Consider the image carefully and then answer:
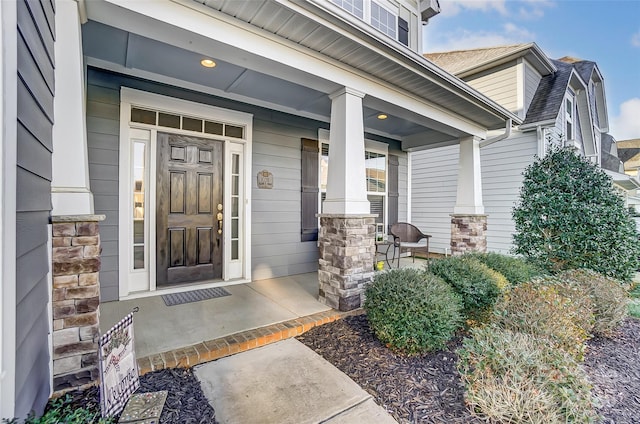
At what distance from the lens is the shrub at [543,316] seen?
213cm

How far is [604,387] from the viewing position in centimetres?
208

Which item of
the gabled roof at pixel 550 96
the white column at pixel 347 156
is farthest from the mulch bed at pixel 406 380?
the gabled roof at pixel 550 96

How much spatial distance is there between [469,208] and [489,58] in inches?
171

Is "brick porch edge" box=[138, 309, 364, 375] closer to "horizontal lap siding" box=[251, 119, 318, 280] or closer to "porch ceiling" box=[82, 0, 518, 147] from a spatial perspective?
"horizontal lap siding" box=[251, 119, 318, 280]

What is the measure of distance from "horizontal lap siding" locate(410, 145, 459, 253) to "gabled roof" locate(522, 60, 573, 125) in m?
1.68

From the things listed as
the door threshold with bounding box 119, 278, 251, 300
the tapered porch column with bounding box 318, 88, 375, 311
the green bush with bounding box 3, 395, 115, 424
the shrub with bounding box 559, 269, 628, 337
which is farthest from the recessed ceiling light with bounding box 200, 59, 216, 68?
the shrub with bounding box 559, 269, 628, 337

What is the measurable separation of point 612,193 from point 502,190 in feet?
7.31

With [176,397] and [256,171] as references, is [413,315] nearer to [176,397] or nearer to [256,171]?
[176,397]

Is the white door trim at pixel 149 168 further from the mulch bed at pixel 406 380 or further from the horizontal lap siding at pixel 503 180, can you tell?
the horizontal lap siding at pixel 503 180

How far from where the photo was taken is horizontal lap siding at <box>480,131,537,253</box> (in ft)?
20.6

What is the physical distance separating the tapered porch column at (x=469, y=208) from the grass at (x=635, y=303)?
1846 millimetres

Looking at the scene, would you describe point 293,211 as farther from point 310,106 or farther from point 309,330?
point 309,330

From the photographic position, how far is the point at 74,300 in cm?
181

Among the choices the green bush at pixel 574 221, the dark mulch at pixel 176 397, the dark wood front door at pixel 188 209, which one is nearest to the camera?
the dark mulch at pixel 176 397
